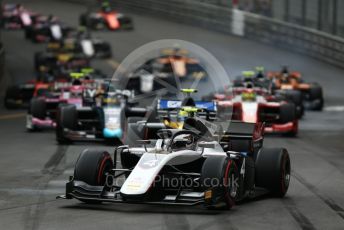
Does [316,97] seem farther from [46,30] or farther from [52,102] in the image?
[46,30]

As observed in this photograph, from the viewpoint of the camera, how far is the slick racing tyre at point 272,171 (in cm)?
1694

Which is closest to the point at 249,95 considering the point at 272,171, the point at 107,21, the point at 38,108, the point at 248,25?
the point at 38,108

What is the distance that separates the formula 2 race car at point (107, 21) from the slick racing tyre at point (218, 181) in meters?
47.2

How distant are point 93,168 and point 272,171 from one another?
2.99m

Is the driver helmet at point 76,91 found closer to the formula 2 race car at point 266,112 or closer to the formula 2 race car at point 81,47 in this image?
the formula 2 race car at point 266,112

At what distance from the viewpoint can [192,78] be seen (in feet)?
163

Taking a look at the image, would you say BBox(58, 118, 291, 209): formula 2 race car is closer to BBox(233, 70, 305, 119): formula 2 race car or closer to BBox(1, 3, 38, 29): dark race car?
BBox(233, 70, 305, 119): formula 2 race car

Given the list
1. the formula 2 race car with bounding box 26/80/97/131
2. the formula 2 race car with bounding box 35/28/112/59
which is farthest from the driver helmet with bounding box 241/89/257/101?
the formula 2 race car with bounding box 35/28/112/59

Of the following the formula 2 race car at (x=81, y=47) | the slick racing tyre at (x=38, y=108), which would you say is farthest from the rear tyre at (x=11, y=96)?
the formula 2 race car at (x=81, y=47)

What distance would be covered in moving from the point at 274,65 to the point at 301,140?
83.5 ft

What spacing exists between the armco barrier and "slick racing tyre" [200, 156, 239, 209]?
3582 centimetres

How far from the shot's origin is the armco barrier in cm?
5269

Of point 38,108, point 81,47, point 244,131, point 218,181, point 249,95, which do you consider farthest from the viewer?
point 81,47

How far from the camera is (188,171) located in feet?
53.4
